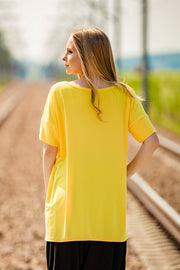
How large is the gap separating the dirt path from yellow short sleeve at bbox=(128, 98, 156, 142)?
2.35 m

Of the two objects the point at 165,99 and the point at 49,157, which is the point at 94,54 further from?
the point at 165,99

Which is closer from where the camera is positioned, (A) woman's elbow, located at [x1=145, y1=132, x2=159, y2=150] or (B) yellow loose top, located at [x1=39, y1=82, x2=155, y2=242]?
(B) yellow loose top, located at [x1=39, y1=82, x2=155, y2=242]

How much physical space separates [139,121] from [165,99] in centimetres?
1520

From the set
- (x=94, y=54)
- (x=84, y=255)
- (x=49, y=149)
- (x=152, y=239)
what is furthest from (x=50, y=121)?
(x=152, y=239)

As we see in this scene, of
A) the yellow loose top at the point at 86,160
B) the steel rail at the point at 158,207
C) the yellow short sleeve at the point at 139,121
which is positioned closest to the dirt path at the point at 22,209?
the steel rail at the point at 158,207

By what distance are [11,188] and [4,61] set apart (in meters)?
84.6

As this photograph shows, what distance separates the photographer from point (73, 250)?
6.59 feet

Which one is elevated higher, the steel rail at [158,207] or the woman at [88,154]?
the woman at [88,154]

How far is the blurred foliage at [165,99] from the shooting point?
15.6 m

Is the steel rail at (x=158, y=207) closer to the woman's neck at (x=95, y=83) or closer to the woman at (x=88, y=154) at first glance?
the woman at (x=88, y=154)

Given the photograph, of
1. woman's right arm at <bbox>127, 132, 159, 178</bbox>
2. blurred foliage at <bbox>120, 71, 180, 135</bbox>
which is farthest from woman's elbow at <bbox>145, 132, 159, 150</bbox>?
blurred foliage at <bbox>120, 71, 180, 135</bbox>

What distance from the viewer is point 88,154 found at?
196 centimetres

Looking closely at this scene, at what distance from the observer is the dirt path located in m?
4.27

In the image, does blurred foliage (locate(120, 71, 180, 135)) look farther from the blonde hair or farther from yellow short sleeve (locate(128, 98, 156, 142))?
the blonde hair
